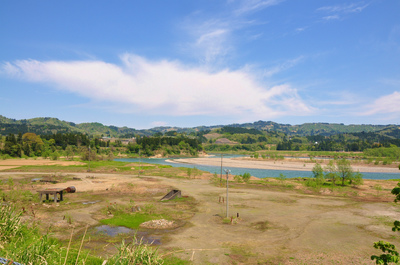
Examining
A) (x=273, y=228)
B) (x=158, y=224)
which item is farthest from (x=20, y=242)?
(x=273, y=228)

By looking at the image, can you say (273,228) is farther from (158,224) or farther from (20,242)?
(20,242)

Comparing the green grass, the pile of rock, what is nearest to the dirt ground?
the green grass

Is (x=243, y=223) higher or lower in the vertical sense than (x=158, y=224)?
lower

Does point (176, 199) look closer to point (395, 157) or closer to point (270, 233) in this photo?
point (270, 233)

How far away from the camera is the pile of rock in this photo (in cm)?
2923

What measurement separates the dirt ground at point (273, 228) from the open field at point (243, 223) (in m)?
0.08

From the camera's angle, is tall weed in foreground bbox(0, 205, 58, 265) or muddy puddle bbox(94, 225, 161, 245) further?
muddy puddle bbox(94, 225, 161, 245)

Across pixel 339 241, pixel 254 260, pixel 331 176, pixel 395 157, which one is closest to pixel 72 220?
pixel 254 260

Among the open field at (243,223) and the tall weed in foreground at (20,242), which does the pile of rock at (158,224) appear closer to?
the open field at (243,223)

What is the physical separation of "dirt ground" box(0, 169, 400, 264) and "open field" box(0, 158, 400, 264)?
0.08 metres

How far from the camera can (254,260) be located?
20391mm

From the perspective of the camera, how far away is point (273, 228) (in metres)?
29.2

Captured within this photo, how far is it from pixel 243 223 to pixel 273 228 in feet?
12.5

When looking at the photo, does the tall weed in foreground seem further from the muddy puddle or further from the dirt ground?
the muddy puddle
